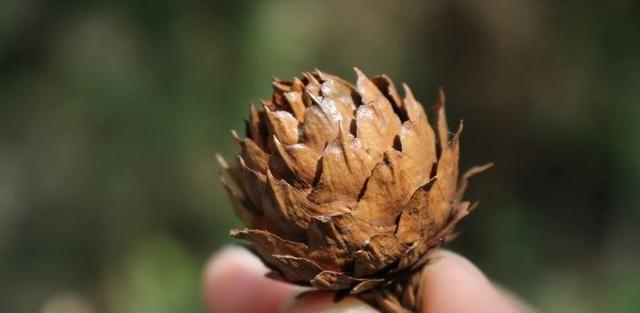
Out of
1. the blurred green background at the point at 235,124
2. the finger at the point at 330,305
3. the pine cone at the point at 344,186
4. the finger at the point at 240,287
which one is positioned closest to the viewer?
the pine cone at the point at 344,186

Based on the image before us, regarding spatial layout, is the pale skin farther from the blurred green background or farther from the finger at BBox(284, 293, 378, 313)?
the blurred green background

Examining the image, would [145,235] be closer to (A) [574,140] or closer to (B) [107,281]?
(B) [107,281]

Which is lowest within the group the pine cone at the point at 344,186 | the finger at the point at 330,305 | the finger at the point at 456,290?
the finger at the point at 456,290

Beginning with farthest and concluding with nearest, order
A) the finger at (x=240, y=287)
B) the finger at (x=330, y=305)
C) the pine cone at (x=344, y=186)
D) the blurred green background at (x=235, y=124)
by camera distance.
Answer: the blurred green background at (x=235, y=124)
the finger at (x=240, y=287)
the finger at (x=330, y=305)
the pine cone at (x=344, y=186)

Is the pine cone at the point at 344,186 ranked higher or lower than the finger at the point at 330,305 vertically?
higher

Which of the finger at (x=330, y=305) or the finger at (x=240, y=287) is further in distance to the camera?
the finger at (x=240, y=287)

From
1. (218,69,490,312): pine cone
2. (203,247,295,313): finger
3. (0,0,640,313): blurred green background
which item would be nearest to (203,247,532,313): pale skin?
(203,247,295,313): finger

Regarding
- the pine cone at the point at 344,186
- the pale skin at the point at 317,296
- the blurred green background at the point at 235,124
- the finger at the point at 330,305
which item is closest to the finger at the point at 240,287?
the pale skin at the point at 317,296

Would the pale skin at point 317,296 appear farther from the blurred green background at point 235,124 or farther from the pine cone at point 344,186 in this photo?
the blurred green background at point 235,124

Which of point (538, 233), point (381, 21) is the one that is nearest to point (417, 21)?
point (381, 21)
